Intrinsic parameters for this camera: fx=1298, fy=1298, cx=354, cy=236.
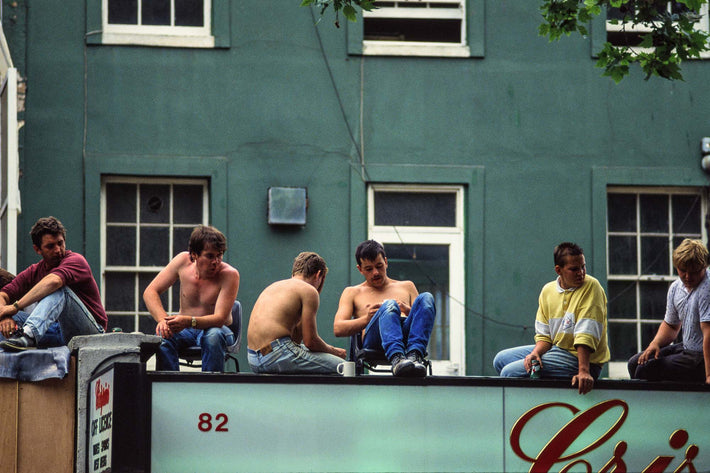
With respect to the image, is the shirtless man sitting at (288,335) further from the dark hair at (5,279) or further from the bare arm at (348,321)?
the dark hair at (5,279)

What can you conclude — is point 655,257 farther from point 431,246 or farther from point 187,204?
point 187,204

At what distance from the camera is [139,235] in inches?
513

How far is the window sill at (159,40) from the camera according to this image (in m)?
13.1

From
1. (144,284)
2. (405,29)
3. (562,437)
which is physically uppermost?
(405,29)

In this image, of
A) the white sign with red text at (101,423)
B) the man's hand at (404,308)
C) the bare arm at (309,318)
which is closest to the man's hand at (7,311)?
the white sign with red text at (101,423)

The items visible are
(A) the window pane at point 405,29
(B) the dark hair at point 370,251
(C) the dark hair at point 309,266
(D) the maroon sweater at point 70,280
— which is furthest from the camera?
(A) the window pane at point 405,29

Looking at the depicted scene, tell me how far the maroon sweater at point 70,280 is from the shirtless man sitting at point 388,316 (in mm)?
1783

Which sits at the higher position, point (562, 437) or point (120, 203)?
point (120, 203)

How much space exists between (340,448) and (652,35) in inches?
172

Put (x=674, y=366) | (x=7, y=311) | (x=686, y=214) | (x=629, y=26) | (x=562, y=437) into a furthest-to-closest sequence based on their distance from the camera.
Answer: (x=629, y=26) < (x=686, y=214) < (x=674, y=366) < (x=562, y=437) < (x=7, y=311)

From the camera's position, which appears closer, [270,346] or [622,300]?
[270,346]

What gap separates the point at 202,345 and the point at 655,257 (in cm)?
591

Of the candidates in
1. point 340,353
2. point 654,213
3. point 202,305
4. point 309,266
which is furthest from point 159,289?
point 654,213

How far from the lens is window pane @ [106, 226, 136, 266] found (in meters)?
13.0
